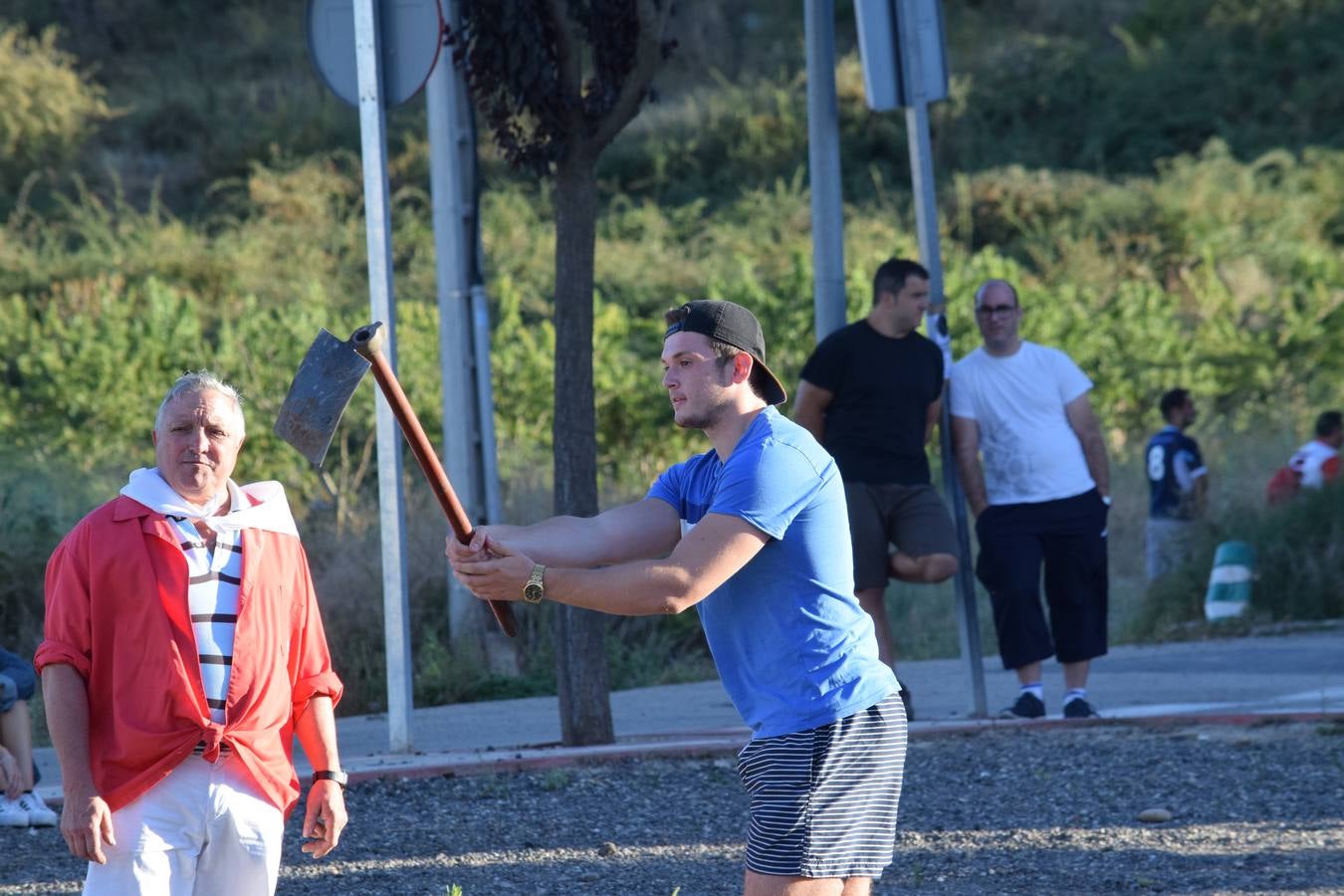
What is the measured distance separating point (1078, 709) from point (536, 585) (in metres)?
4.99

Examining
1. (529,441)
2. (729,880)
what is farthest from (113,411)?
(729,880)

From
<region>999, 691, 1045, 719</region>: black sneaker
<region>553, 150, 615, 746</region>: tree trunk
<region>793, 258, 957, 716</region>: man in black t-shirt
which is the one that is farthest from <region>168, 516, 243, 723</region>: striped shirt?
<region>999, 691, 1045, 719</region>: black sneaker

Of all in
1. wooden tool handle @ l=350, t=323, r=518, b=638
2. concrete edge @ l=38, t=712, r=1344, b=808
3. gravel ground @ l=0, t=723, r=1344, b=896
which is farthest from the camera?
concrete edge @ l=38, t=712, r=1344, b=808

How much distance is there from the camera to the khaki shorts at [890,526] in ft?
24.6

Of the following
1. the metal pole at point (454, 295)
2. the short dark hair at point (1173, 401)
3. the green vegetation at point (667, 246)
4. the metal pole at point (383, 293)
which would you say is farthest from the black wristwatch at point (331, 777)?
the short dark hair at point (1173, 401)

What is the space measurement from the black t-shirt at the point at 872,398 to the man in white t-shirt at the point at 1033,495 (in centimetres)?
44

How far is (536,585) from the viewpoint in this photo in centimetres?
333

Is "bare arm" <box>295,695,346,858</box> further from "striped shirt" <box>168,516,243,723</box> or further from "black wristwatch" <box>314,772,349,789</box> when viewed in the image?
"striped shirt" <box>168,516,243,723</box>

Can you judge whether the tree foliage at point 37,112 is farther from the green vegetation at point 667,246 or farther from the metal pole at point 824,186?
the metal pole at point 824,186

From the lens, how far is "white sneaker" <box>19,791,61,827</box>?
6.22 metres

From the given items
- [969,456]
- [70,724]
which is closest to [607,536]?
[70,724]

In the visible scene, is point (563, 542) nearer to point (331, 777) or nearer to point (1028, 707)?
point (331, 777)

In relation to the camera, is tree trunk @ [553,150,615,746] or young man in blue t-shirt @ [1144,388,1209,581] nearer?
tree trunk @ [553,150,615,746]

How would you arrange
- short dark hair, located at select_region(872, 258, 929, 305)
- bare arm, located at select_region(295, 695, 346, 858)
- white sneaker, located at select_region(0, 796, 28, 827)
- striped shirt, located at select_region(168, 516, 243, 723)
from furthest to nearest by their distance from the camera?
short dark hair, located at select_region(872, 258, 929, 305), white sneaker, located at select_region(0, 796, 28, 827), bare arm, located at select_region(295, 695, 346, 858), striped shirt, located at select_region(168, 516, 243, 723)
